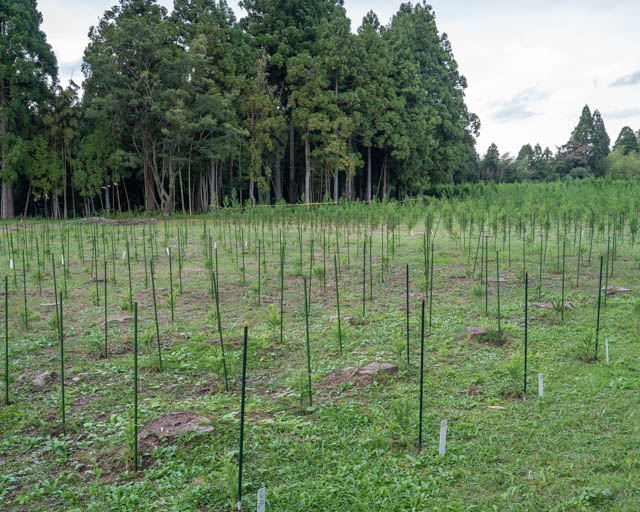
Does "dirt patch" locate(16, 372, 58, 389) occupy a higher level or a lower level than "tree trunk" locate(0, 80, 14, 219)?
lower

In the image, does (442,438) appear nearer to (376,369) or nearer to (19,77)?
(376,369)

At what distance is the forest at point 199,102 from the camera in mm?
19234

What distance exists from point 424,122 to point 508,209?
1290 centimetres

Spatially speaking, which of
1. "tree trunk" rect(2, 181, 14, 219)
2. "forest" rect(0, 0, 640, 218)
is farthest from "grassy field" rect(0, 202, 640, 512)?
"tree trunk" rect(2, 181, 14, 219)

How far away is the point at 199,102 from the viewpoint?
63.3 feet

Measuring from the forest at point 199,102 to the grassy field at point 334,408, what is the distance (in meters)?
11.9

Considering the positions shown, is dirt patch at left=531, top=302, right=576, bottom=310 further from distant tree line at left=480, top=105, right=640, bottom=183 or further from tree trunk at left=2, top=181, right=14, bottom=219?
distant tree line at left=480, top=105, right=640, bottom=183

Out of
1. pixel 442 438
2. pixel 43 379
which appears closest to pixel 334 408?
pixel 442 438

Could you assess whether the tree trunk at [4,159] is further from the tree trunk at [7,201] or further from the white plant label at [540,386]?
the white plant label at [540,386]

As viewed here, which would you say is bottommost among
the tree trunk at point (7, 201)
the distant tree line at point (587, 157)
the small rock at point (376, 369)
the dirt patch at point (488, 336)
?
the small rock at point (376, 369)

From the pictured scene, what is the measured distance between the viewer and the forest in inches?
757

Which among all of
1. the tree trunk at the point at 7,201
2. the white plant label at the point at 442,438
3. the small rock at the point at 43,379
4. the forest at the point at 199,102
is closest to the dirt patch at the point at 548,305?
the white plant label at the point at 442,438

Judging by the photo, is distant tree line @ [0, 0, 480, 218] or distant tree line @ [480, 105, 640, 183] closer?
distant tree line @ [0, 0, 480, 218]

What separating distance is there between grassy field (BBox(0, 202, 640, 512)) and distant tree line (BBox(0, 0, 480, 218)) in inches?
584
